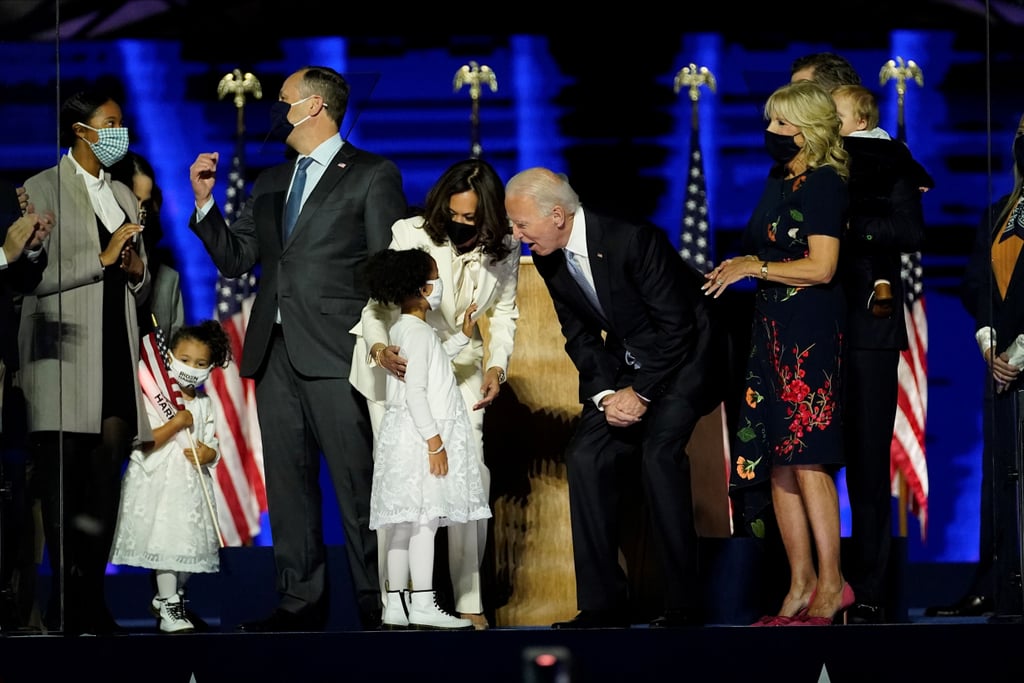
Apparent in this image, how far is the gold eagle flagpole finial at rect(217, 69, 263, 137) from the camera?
830 cm

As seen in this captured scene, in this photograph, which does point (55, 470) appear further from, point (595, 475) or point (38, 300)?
point (595, 475)

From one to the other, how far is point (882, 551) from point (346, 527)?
5.80ft

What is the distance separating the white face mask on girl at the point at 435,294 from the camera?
17.9 ft

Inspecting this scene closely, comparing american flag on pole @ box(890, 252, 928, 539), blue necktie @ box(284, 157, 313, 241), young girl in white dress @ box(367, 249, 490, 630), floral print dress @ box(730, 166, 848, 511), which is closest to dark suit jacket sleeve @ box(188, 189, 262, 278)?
blue necktie @ box(284, 157, 313, 241)

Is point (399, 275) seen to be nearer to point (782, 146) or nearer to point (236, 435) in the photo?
point (782, 146)

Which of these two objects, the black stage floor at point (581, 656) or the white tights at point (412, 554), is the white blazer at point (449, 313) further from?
the black stage floor at point (581, 656)

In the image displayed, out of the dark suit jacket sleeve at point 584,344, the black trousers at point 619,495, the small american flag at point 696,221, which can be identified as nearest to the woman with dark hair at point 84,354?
the dark suit jacket sleeve at point 584,344

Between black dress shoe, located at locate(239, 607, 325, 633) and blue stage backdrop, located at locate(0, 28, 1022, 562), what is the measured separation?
264 centimetres

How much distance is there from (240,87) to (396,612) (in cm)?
375

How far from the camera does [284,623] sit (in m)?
5.59

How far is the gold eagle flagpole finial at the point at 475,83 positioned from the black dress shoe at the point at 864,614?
337 cm

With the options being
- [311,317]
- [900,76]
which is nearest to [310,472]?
[311,317]

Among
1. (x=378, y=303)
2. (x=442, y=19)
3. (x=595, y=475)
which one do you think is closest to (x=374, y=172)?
(x=378, y=303)

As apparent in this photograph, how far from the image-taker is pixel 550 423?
6.22 meters
